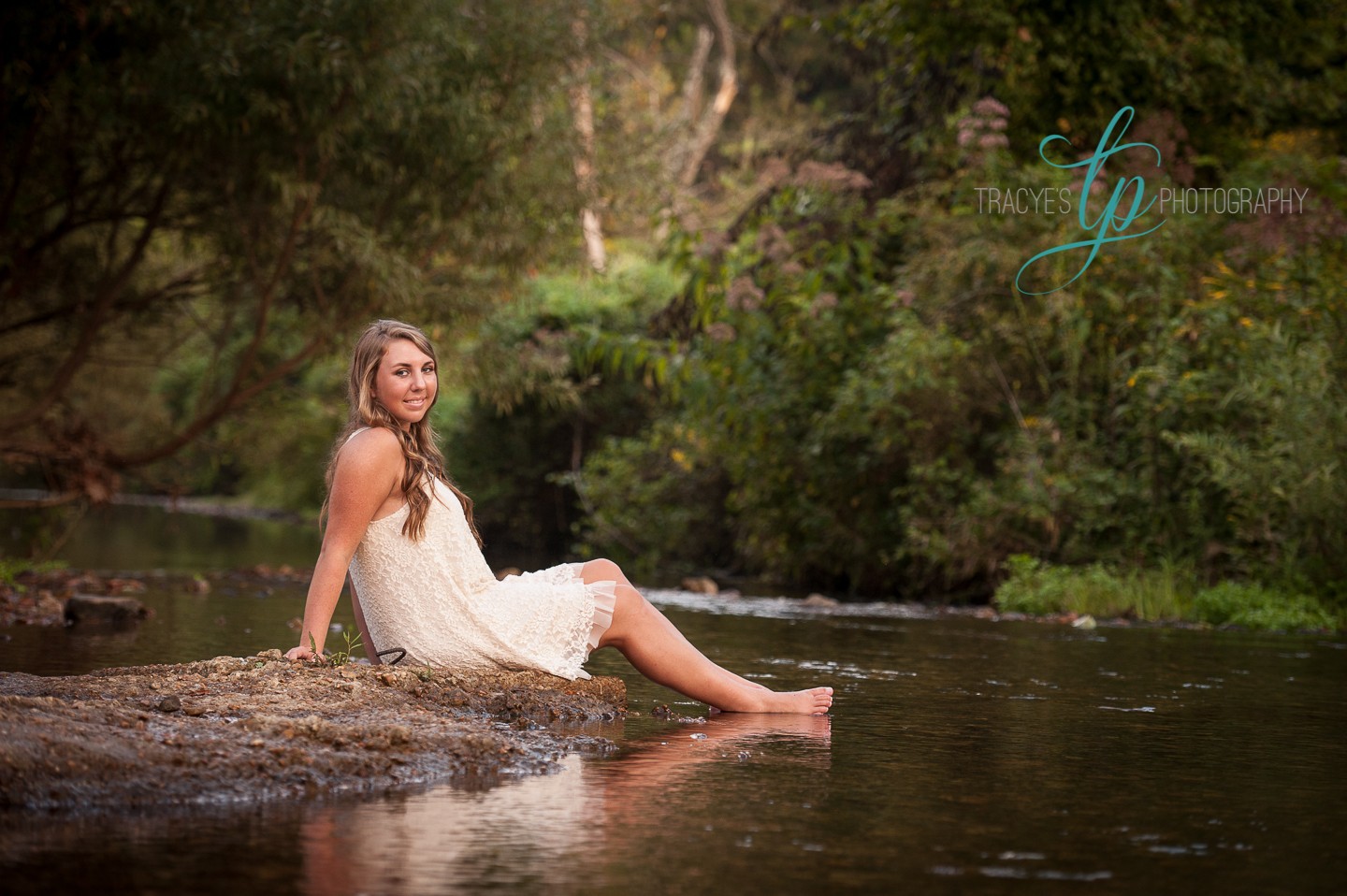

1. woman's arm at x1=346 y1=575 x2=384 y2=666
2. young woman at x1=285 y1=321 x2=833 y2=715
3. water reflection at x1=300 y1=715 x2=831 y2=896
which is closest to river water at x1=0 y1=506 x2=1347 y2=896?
water reflection at x1=300 y1=715 x2=831 y2=896

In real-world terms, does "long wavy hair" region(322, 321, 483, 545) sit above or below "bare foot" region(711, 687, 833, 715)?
above

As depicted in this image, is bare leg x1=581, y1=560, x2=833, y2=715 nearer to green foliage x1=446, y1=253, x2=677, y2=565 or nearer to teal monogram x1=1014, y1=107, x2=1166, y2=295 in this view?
teal monogram x1=1014, y1=107, x2=1166, y2=295

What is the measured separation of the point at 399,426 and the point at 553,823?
2116 millimetres

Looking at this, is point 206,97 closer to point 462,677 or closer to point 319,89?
point 319,89

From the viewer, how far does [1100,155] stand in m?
12.2

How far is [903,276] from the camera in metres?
13.1

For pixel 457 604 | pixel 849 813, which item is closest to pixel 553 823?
pixel 849 813

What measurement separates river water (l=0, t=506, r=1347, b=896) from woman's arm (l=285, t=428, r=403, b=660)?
3.48ft


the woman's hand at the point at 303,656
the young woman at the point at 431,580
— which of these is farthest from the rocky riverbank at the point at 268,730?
the young woman at the point at 431,580

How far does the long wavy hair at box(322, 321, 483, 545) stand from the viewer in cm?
516

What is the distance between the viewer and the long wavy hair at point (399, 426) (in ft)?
16.9

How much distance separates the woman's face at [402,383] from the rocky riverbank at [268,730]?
2.95 feet

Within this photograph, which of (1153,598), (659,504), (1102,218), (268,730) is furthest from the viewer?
(659,504)

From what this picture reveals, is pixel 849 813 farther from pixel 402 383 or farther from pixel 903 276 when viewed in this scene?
pixel 903 276
